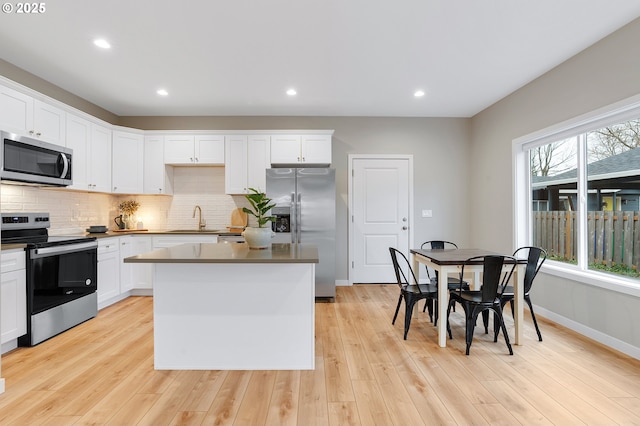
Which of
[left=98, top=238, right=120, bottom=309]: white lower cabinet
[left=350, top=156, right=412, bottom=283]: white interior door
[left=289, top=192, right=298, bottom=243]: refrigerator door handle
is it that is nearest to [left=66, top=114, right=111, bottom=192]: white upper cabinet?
[left=98, top=238, right=120, bottom=309]: white lower cabinet

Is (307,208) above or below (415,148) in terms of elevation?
below

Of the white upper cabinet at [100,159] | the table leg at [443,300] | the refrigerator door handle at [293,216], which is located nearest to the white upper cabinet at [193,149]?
the white upper cabinet at [100,159]

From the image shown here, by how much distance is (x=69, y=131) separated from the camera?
3.70 m

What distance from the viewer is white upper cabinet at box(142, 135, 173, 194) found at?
4793 millimetres

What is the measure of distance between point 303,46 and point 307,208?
2.06 metres

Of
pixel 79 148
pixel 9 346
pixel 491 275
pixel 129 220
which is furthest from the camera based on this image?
pixel 129 220

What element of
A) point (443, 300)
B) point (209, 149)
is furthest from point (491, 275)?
point (209, 149)

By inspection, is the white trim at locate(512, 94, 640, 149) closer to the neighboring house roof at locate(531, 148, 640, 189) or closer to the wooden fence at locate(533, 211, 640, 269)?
the neighboring house roof at locate(531, 148, 640, 189)

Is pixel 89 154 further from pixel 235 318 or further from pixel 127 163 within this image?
pixel 235 318

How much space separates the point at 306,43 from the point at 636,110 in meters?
2.83

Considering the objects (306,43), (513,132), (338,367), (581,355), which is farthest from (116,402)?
(513,132)

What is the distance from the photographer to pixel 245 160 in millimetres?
4797

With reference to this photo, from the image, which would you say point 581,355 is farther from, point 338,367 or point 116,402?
point 116,402

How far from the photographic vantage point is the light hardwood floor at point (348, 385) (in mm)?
1896
